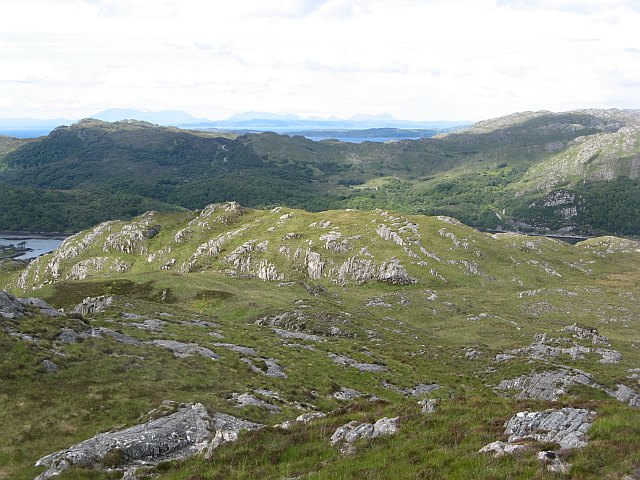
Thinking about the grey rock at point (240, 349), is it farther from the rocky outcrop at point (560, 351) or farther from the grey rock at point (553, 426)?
the rocky outcrop at point (560, 351)

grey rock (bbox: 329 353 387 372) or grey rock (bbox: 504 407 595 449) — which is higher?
grey rock (bbox: 504 407 595 449)

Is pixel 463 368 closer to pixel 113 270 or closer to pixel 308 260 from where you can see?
pixel 308 260

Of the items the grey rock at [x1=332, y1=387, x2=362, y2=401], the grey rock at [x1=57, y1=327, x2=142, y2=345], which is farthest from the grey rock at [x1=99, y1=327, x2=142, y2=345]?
the grey rock at [x1=332, y1=387, x2=362, y2=401]

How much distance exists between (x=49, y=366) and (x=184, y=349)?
45.3 feet

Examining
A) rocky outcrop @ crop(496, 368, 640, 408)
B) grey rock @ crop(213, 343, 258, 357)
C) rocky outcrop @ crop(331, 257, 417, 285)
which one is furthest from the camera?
rocky outcrop @ crop(331, 257, 417, 285)

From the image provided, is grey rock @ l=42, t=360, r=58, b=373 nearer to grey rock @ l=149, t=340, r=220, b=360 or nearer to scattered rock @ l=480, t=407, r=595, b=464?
grey rock @ l=149, t=340, r=220, b=360

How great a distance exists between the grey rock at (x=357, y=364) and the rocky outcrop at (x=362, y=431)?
28.9 m

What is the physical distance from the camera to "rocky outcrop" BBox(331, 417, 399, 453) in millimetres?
22016

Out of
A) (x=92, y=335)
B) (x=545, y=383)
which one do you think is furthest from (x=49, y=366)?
(x=545, y=383)

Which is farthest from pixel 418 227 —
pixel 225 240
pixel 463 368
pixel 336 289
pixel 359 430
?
pixel 359 430

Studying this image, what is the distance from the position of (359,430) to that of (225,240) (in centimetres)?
14285

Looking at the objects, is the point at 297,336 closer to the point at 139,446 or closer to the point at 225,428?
the point at 225,428

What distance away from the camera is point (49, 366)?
3544 cm

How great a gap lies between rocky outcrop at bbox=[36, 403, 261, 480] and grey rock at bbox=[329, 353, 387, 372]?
87.2ft
